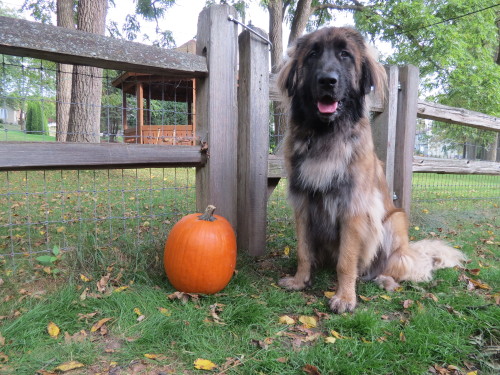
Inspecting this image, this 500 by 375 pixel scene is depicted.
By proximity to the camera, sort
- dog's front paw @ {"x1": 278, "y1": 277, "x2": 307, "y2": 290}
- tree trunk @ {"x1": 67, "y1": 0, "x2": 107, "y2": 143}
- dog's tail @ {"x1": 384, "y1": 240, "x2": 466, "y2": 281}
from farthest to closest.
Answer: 1. tree trunk @ {"x1": 67, "y1": 0, "x2": 107, "y2": 143}
2. dog's tail @ {"x1": 384, "y1": 240, "x2": 466, "y2": 281}
3. dog's front paw @ {"x1": 278, "y1": 277, "x2": 307, "y2": 290}

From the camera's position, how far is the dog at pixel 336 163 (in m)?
2.41

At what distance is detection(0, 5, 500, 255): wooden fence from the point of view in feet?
6.89

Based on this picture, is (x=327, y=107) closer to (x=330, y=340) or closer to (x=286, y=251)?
(x=330, y=340)

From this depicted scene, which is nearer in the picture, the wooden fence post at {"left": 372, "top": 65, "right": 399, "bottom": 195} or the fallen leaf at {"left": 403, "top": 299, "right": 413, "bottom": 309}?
the fallen leaf at {"left": 403, "top": 299, "right": 413, "bottom": 309}

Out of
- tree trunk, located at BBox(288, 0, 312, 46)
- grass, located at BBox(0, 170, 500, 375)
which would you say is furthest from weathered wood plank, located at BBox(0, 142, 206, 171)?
tree trunk, located at BBox(288, 0, 312, 46)

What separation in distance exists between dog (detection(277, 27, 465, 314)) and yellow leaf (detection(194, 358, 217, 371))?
0.99 metres

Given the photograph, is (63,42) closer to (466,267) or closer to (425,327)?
(425,327)

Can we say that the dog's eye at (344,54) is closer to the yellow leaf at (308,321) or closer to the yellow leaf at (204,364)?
the yellow leaf at (308,321)

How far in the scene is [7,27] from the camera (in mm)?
1946

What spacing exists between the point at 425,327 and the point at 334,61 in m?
1.82

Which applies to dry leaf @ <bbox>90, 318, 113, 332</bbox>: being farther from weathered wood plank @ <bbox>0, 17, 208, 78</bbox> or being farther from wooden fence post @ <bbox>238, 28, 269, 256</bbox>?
weathered wood plank @ <bbox>0, 17, 208, 78</bbox>

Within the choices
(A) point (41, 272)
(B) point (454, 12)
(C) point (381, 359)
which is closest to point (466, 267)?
(C) point (381, 359)

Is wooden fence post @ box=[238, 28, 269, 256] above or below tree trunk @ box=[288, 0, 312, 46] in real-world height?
below

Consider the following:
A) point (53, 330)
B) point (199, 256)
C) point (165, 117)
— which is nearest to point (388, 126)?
point (199, 256)
